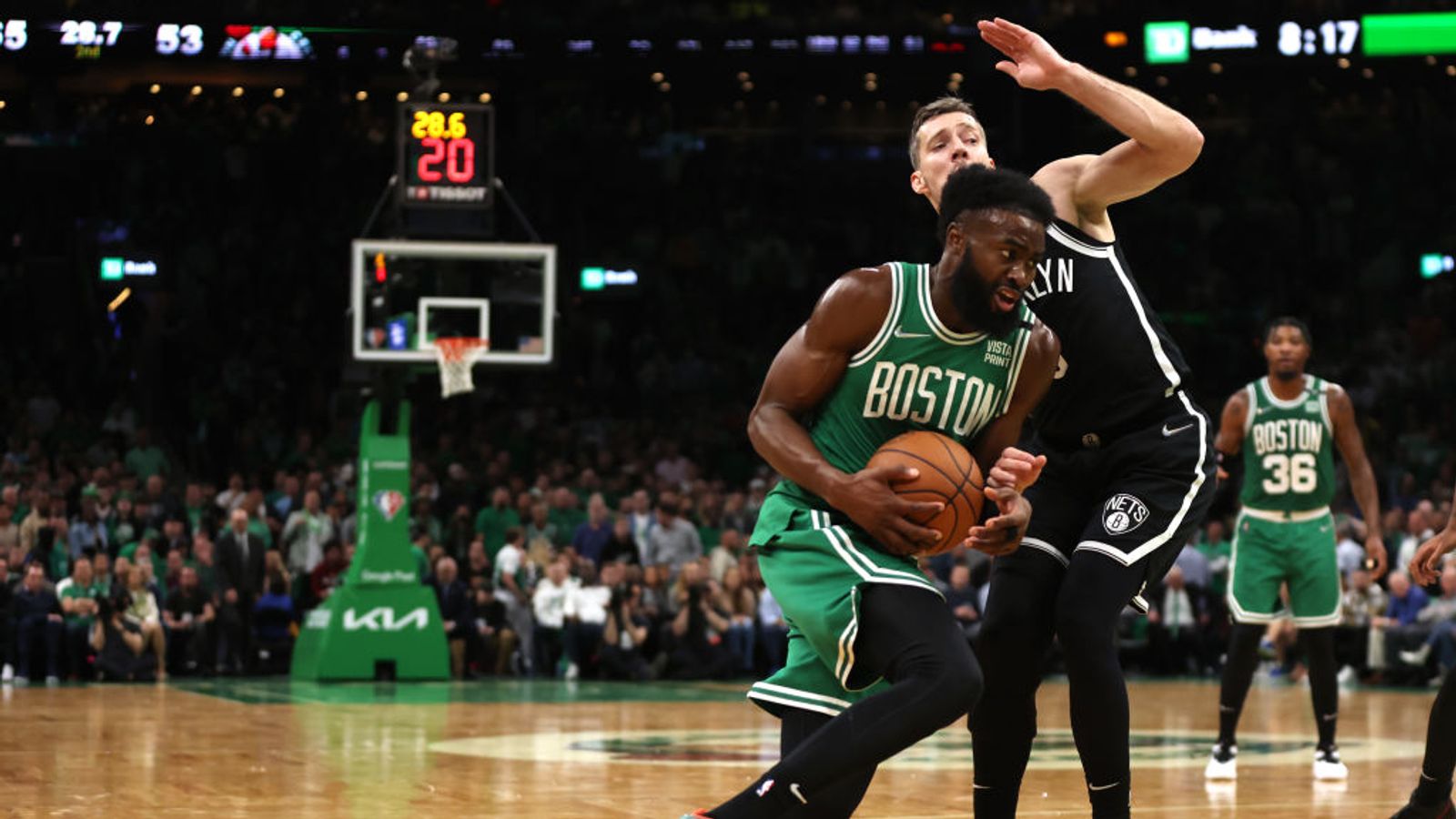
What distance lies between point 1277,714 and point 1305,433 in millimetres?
4529

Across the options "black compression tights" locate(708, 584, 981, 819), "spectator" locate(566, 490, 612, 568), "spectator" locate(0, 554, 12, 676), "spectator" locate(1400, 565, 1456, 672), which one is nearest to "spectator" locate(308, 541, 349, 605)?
"spectator" locate(566, 490, 612, 568)

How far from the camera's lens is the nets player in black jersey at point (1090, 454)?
554cm

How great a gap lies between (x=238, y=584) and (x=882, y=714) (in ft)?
46.7

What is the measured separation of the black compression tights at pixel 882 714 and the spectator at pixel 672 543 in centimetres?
1483

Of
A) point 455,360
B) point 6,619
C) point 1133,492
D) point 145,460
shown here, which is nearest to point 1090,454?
point 1133,492

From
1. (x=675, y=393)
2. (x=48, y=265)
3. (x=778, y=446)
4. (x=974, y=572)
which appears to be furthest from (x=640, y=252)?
(x=778, y=446)

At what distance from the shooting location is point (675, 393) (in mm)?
26078

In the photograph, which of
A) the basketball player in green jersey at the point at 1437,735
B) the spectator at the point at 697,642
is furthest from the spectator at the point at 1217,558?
the basketball player in green jersey at the point at 1437,735

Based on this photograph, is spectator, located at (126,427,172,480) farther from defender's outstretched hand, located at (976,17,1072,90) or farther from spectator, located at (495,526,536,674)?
defender's outstretched hand, located at (976,17,1072,90)

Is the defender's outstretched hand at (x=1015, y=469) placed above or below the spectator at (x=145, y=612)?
above

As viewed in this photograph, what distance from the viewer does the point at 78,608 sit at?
1684cm

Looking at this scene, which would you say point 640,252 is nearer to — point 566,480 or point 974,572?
point 566,480

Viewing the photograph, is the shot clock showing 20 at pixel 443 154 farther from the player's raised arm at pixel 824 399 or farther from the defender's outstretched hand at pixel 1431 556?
the player's raised arm at pixel 824 399

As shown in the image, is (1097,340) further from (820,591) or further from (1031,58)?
(820,591)
